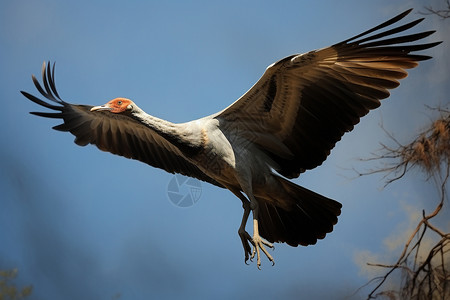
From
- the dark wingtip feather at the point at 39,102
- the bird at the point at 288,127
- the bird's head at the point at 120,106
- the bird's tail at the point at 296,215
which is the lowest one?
the bird's tail at the point at 296,215

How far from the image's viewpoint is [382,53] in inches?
135

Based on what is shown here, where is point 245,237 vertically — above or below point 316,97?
below

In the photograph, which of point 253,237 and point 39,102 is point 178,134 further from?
point 39,102

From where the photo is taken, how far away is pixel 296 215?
12.5 feet

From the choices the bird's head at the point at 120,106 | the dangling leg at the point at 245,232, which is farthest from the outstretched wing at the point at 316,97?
the bird's head at the point at 120,106

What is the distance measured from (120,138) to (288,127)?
109 centimetres

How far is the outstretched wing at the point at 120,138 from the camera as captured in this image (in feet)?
13.5

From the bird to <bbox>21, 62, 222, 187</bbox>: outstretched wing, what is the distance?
0.47ft

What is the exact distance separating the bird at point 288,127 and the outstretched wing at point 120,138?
0.47 ft

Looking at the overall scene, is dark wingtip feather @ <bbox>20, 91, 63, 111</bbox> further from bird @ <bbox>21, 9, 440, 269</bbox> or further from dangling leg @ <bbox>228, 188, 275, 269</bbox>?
dangling leg @ <bbox>228, 188, 275, 269</bbox>

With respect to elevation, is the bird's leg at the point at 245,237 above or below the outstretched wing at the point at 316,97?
below

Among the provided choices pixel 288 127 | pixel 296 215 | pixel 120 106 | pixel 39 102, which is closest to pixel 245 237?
pixel 296 215

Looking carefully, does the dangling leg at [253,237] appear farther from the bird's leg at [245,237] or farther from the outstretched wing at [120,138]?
the outstretched wing at [120,138]

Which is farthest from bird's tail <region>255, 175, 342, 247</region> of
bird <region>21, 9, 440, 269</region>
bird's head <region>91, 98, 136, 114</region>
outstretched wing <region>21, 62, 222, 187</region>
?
bird's head <region>91, 98, 136, 114</region>
